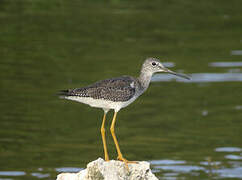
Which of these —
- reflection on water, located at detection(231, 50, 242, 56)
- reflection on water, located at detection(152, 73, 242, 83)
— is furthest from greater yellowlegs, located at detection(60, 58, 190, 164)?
reflection on water, located at detection(231, 50, 242, 56)

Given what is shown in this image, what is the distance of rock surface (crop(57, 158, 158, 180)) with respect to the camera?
12.9 m

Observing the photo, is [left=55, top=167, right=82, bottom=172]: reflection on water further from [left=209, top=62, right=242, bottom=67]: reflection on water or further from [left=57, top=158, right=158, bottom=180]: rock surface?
[left=209, top=62, right=242, bottom=67]: reflection on water

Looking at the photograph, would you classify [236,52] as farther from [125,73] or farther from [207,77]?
[125,73]

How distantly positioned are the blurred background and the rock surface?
24.9 feet

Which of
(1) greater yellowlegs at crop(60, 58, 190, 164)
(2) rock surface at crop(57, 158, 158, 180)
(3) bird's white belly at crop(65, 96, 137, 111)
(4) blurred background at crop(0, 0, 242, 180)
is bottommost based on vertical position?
(2) rock surface at crop(57, 158, 158, 180)

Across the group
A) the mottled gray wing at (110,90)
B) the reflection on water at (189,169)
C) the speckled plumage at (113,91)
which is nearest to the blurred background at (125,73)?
the reflection on water at (189,169)

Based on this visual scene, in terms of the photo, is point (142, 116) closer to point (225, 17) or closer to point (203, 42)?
point (203, 42)

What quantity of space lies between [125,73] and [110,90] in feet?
51.4

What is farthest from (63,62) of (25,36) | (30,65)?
(25,36)

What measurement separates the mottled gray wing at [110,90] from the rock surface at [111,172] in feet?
4.27

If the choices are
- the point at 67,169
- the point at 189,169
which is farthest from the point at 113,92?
the point at 189,169

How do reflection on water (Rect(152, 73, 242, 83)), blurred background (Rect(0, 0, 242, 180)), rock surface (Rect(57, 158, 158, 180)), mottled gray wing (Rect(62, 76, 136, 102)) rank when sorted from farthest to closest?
reflection on water (Rect(152, 73, 242, 83)) < blurred background (Rect(0, 0, 242, 180)) < mottled gray wing (Rect(62, 76, 136, 102)) < rock surface (Rect(57, 158, 158, 180))

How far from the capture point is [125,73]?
29.7 m

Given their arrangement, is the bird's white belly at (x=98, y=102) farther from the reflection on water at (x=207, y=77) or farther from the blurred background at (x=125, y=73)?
the reflection on water at (x=207, y=77)
